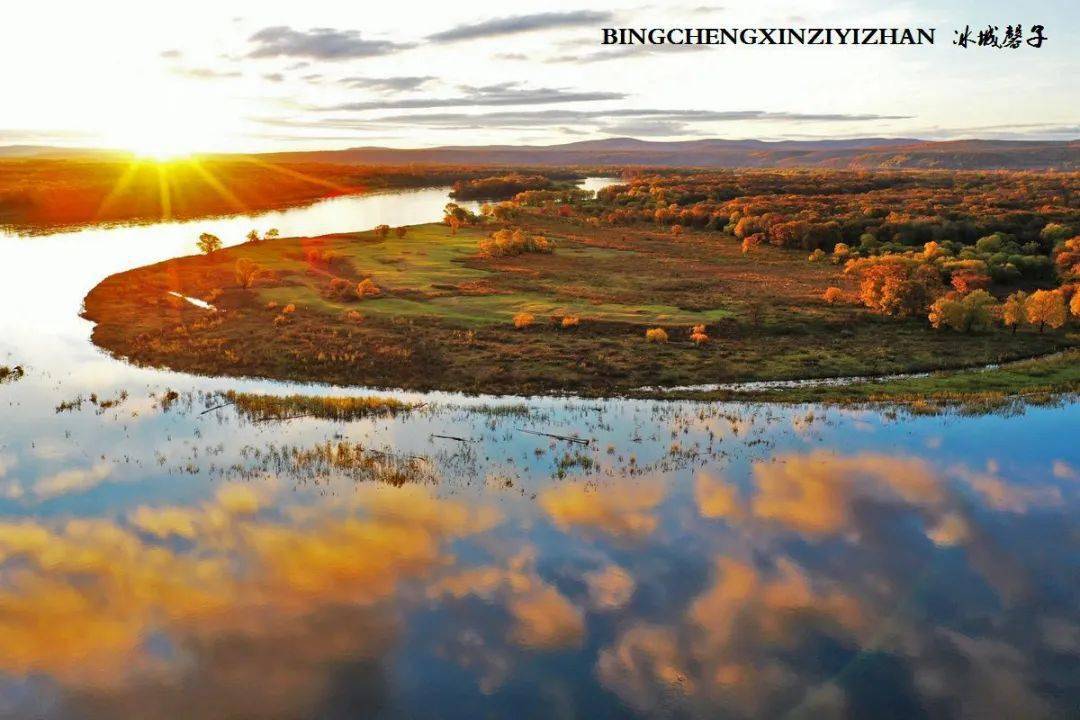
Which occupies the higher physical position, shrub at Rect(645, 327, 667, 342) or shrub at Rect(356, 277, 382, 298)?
shrub at Rect(356, 277, 382, 298)

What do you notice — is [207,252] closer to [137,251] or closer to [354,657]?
[137,251]

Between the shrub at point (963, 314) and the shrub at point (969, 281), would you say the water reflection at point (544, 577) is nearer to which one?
the shrub at point (963, 314)

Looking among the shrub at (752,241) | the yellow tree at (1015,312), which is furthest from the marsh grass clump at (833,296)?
the shrub at (752,241)

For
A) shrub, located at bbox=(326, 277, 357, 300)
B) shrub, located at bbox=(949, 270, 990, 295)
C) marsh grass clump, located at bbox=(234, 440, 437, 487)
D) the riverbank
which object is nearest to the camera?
marsh grass clump, located at bbox=(234, 440, 437, 487)

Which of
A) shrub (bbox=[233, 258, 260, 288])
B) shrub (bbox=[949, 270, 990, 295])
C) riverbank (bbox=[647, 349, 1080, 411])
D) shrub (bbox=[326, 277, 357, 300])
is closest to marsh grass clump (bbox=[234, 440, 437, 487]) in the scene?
riverbank (bbox=[647, 349, 1080, 411])

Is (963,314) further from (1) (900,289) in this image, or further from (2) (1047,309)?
(2) (1047,309)

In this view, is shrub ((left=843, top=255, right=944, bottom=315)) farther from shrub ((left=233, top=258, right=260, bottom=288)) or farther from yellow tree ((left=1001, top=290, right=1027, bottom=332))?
shrub ((left=233, top=258, right=260, bottom=288))

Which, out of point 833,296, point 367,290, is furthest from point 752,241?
point 367,290
